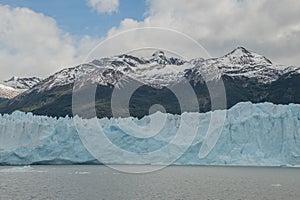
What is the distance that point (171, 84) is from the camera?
142m

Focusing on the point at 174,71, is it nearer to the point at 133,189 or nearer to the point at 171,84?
the point at 171,84

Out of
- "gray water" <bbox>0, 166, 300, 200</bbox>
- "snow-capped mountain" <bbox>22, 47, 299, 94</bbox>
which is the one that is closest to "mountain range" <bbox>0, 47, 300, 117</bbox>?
"snow-capped mountain" <bbox>22, 47, 299, 94</bbox>

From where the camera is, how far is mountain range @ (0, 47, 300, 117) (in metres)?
113

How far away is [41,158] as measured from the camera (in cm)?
4444

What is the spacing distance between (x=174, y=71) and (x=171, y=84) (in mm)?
22102

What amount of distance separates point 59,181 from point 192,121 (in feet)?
61.7

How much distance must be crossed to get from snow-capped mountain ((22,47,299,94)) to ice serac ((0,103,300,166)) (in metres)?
84.8

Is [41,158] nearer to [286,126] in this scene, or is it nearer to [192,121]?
[192,121]

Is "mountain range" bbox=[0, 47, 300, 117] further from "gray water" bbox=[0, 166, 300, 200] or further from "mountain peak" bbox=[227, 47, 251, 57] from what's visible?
"gray water" bbox=[0, 166, 300, 200]

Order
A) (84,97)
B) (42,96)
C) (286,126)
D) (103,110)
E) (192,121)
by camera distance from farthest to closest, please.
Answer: (42,96), (84,97), (103,110), (192,121), (286,126)

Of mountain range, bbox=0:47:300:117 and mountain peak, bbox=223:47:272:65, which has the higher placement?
mountain peak, bbox=223:47:272:65

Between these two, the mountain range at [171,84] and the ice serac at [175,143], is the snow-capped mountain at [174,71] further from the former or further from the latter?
the ice serac at [175,143]

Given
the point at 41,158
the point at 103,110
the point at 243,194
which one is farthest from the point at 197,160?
the point at 103,110

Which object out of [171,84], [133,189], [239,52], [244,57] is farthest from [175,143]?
[239,52]
